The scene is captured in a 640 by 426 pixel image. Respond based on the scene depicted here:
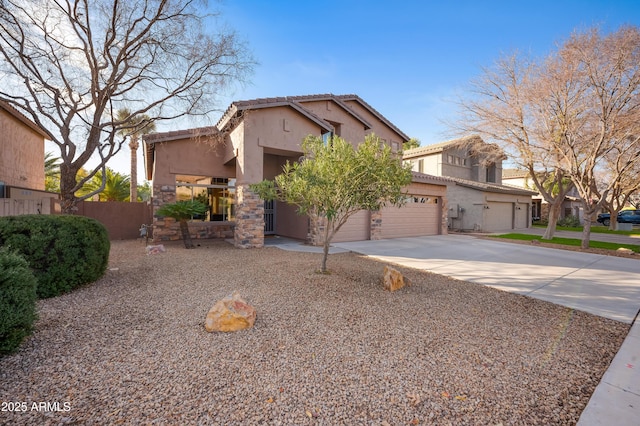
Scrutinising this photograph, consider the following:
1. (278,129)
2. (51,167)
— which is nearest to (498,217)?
(278,129)

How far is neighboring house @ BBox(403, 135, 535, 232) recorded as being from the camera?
19.7 m

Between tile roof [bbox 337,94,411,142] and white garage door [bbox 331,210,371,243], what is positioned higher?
tile roof [bbox 337,94,411,142]

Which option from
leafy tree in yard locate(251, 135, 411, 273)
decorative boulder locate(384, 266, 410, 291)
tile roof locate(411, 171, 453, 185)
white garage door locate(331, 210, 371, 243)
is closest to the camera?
leafy tree in yard locate(251, 135, 411, 273)

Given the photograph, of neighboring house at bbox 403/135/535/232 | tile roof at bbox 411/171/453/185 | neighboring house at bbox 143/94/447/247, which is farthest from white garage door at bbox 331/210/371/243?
neighboring house at bbox 403/135/535/232

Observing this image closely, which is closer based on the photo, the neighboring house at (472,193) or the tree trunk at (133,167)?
the tree trunk at (133,167)

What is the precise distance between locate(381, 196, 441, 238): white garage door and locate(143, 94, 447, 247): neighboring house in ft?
0.16

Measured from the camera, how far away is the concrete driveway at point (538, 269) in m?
5.52

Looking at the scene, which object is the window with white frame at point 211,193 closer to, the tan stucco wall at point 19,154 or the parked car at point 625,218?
the tan stucco wall at point 19,154

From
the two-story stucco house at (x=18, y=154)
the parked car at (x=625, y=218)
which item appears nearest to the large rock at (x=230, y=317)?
the two-story stucco house at (x=18, y=154)

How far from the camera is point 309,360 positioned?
124 inches

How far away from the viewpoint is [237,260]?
8.23m

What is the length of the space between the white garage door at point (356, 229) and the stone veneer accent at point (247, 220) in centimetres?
353

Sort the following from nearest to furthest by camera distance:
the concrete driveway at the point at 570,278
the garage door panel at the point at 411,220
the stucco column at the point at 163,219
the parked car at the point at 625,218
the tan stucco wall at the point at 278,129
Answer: the concrete driveway at the point at 570,278
the tan stucco wall at the point at 278,129
the stucco column at the point at 163,219
the garage door panel at the point at 411,220
the parked car at the point at 625,218

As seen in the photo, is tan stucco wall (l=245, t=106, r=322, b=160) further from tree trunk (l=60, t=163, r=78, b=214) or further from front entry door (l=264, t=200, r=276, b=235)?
tree trunk (l=60, t=163, r=78, b=214)
